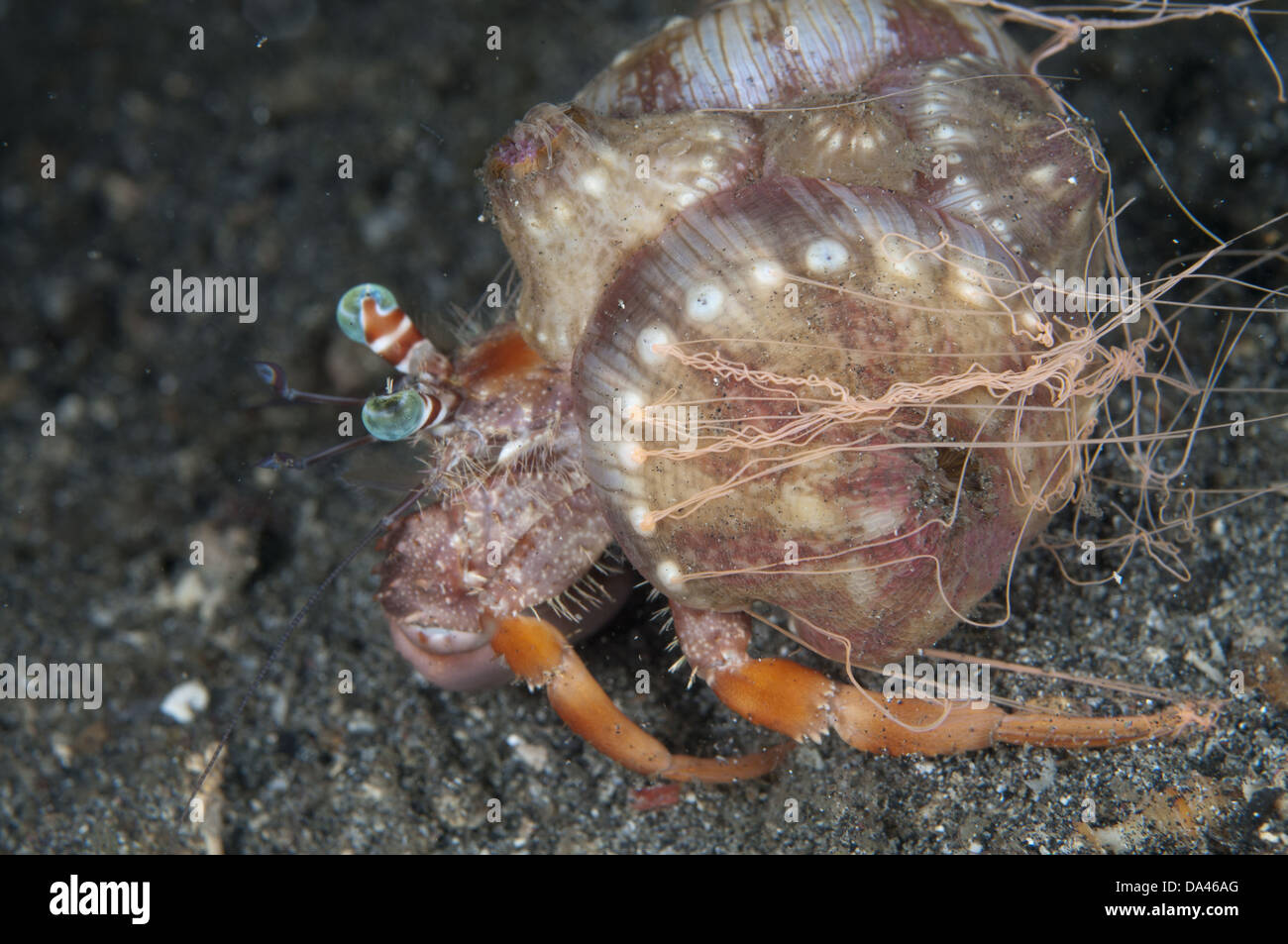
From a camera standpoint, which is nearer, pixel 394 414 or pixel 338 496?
pixel 394 414

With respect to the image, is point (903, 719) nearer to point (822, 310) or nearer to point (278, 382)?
point (822, 310)

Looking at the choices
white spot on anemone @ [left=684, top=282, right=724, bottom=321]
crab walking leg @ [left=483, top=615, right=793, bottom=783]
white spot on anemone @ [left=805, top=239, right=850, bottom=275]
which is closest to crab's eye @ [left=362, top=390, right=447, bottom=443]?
crab walking leg @ [left=483, top=615, right=793, bottom=783]

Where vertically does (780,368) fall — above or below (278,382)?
below

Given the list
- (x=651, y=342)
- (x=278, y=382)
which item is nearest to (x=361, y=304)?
(x=278, y=382)

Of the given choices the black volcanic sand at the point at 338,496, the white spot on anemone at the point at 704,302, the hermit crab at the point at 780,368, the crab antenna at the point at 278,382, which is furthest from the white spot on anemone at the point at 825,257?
the crab antenna at the point at 278,382

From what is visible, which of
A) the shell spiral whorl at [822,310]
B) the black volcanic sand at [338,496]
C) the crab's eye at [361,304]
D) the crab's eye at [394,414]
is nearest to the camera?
the shell spiral whorl at [822,310]

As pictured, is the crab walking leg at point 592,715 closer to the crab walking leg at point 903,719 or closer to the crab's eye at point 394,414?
the crab walking leg at point 903,719
